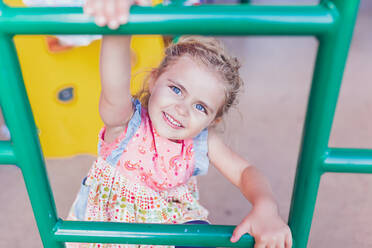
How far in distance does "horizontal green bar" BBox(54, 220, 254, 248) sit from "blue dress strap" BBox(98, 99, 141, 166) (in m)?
0.24

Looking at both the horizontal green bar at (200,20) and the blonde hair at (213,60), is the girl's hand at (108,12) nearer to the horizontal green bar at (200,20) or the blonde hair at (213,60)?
the horizontal green bar at (200,20)

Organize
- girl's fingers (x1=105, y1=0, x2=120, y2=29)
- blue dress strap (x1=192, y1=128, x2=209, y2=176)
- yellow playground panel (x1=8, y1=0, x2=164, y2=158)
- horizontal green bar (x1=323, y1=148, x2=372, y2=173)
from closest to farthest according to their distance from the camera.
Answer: girl's fingers (x1=105, y1=0, x2=120, y2=29), horizontal green bar (x1=323, y1=148, x2=372, y2=173), blue dress strap (x1=192, y1=128, x2=209, y2=176), yellow playground panel (x1=8, y1=0, x2=164, y2=158)

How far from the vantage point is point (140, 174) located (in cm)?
90

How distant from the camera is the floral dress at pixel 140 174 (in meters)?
0.88

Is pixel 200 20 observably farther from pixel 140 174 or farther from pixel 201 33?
pixel 140 174

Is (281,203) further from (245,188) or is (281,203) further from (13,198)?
(13,198)

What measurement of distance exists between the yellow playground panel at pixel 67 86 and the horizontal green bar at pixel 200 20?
3.11 feet

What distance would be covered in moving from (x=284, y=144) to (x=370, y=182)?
1.30 ft

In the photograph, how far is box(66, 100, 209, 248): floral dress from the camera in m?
0.88

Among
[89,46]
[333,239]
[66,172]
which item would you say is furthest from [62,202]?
[333,239]

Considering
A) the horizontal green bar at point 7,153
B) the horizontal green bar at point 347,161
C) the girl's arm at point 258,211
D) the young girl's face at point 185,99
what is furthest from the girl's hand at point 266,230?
the horizontal green bar at point 7,153

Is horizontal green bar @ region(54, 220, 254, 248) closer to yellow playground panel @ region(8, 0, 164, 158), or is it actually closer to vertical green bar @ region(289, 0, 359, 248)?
vertical green bar @ region(289, 0, 359, 248)

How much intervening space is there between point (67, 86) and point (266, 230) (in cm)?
115

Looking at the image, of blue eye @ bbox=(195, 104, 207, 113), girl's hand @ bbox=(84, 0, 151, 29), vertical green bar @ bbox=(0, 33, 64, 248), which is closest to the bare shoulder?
blue eye @ bbox=(195, 104, 207, 113)
